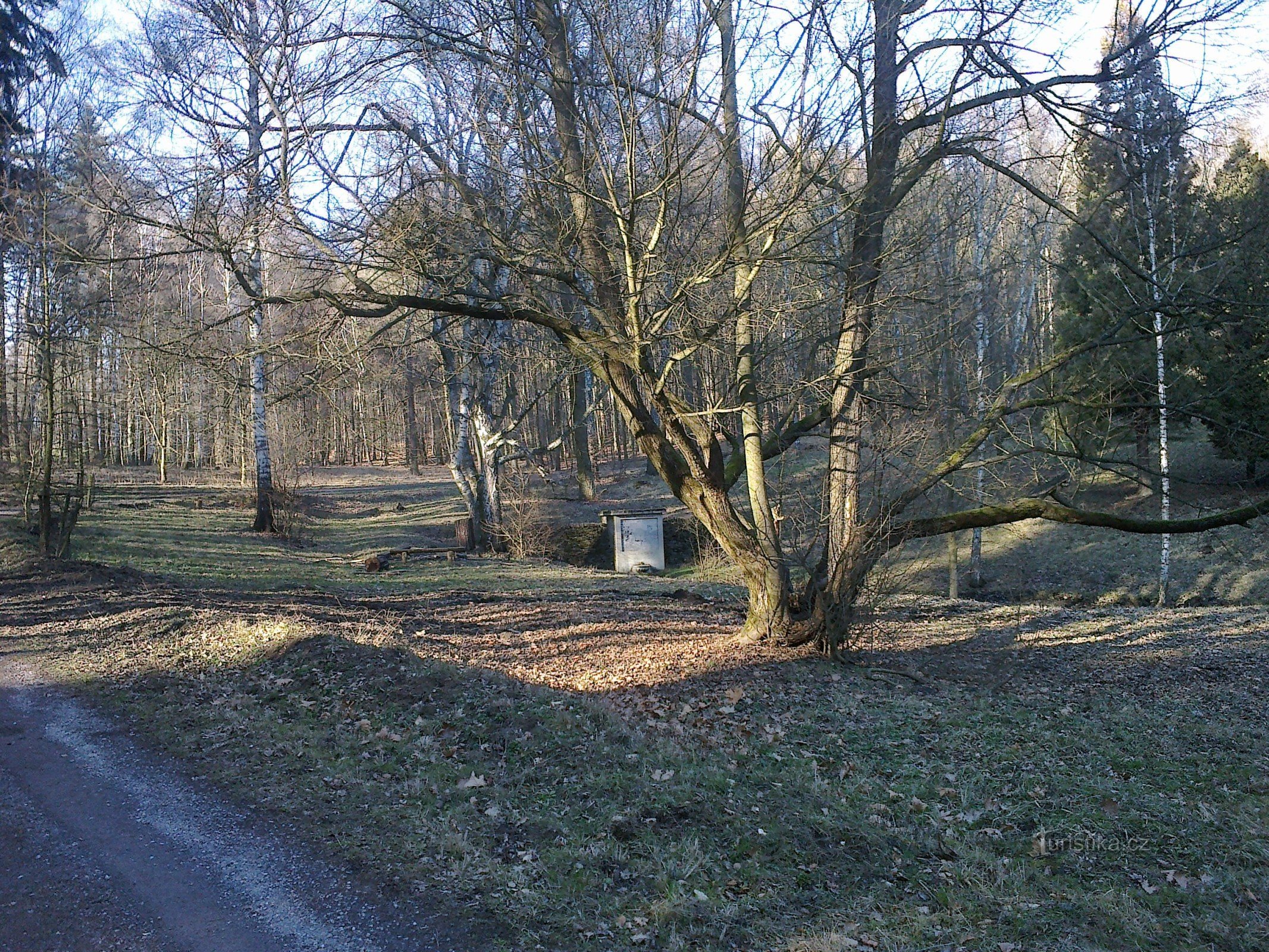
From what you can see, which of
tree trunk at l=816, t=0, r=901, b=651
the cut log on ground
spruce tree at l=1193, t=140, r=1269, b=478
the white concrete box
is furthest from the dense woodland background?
the white concrete box

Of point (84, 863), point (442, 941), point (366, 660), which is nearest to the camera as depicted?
point (442, 941)

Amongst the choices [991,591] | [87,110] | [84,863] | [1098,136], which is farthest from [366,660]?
[991,591]

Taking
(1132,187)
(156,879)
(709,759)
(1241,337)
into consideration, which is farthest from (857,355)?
(1241,337)

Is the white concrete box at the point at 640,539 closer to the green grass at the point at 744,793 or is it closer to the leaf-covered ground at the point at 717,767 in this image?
the leaf-covered ground at the point at 717,767

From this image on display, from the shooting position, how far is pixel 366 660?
745 centimetres

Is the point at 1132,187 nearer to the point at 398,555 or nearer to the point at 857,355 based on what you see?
the point at 857,355

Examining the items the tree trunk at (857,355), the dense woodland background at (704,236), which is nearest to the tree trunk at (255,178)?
the dense woodland background at (704,236)

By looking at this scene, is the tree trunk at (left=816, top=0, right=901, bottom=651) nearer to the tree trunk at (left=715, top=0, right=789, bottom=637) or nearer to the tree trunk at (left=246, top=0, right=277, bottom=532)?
the tree trunk at (left=715, top=0, right=789, bottom=637)

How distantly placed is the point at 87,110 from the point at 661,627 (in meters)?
12.3

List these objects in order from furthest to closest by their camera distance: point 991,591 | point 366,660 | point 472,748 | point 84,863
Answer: point 991,591, point 366,660, point 472,748, point 84,863

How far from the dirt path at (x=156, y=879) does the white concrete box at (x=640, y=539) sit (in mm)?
17237

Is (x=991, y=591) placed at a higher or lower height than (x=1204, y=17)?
lower

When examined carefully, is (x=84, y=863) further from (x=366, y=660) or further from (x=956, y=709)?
(x=956, y=709)

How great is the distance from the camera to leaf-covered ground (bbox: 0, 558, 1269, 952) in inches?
160
